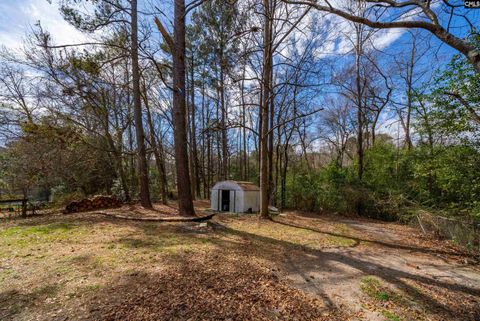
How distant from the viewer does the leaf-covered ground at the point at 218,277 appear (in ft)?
8.05

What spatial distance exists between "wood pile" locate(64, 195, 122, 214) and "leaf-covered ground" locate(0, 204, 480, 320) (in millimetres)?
2867

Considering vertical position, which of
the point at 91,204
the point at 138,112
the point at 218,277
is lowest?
the point at 218,277

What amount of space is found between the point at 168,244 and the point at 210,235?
117 centimetres

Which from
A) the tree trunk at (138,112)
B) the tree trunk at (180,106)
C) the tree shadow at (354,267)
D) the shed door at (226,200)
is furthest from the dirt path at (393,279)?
the shed door at (226,200)

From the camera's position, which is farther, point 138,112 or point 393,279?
point 138,112

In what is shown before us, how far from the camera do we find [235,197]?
11.1m

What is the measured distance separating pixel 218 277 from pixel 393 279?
2.70 m

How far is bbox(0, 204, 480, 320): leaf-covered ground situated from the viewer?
2.45 meters

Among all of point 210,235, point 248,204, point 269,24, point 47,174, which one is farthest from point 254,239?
point 47,174

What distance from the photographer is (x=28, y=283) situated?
2.80 metres

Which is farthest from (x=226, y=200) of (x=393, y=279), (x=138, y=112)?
(x=393, y=279)

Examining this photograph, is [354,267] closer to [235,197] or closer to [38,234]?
[38,234]

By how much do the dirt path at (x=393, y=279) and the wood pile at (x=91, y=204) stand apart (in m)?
8.12

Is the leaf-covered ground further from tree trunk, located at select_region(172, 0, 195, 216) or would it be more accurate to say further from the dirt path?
tree trunk, located at select_region(172, 0, 195, 216)
